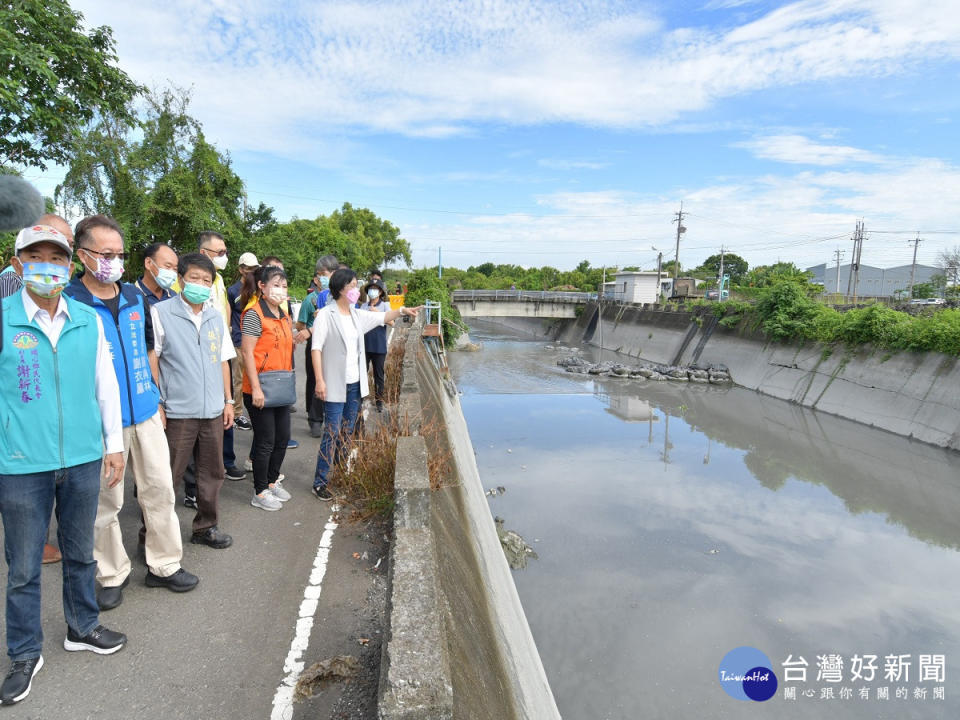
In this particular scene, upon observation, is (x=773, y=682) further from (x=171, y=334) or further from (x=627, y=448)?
(x=627, y=448)

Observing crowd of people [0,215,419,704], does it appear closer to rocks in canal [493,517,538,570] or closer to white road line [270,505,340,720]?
white road line [270,505,340,720]

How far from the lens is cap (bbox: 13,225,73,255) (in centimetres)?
217

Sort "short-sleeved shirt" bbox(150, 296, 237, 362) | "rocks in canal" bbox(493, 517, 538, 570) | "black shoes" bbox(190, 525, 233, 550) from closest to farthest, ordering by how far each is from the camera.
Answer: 1. "short-sleeved shirt" bbox(150, 296, 237, 362)
2. "black shoes" bbox(190, 525, 233, 550)
3. "rocks in canal" bbox(493, 517, 538, 570)

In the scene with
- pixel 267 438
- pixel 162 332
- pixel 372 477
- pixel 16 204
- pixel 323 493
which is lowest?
pixel 323 493

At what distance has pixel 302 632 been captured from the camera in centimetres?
282

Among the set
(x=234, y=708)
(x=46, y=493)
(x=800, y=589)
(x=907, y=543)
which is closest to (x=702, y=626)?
(x=800, y=589)

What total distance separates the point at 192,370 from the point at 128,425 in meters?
0.57

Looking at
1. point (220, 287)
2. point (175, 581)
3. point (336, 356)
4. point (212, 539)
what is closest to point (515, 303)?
point (220, 287)

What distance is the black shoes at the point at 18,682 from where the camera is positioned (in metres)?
2.19

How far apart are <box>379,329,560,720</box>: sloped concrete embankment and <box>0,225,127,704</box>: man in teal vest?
4.63 ft

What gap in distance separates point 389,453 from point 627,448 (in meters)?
9.00

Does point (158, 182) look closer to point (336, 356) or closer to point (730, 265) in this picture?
point (336, 356)

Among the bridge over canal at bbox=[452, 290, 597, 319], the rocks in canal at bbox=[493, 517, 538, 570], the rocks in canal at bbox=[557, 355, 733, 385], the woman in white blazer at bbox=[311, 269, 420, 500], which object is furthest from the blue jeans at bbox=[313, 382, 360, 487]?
the bridge over canal at bbox=[452, 290, 597, 319]

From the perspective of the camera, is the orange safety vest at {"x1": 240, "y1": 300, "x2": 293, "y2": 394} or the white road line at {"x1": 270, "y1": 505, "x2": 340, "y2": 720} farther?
the orange safety vest at {"x1": 240, "y1": 300, "x2": 293, "y2": 394}
